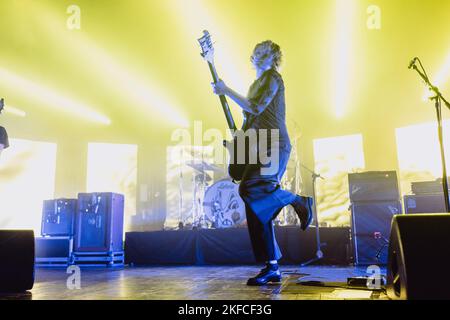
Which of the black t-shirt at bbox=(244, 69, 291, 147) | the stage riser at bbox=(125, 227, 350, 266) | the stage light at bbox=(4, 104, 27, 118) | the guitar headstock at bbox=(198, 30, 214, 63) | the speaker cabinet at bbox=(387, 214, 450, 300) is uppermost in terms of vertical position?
the stage light at bbox=(4, 104, 27, 118)

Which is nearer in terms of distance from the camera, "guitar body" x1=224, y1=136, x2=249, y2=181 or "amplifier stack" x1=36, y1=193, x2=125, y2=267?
"guitar body" x1=224, y1=136, x2=249, y2=181

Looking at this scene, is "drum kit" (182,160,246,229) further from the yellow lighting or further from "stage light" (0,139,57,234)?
"stage light" (0,139,57,234)

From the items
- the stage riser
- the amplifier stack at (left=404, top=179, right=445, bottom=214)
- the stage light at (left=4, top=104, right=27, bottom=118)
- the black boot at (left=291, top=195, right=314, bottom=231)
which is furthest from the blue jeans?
the stage light at (left=4, top=104, right=27, bottom=118)

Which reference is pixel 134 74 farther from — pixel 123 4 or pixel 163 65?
pixel 123 4

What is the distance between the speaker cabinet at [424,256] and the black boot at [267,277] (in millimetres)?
1124

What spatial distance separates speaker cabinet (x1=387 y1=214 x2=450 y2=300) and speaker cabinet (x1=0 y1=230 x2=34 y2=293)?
2229 millimetres

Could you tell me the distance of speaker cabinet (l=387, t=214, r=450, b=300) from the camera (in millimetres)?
1447

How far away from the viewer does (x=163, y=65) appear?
7.87m

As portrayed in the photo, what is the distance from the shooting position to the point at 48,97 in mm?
8328

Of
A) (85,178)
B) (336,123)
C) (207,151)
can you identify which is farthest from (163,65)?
(336,123)

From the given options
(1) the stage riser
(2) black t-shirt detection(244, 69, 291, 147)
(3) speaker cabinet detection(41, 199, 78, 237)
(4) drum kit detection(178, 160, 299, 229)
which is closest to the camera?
(2) black t-shirt detection(244, 69, 291, 147)

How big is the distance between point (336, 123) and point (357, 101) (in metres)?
0.67

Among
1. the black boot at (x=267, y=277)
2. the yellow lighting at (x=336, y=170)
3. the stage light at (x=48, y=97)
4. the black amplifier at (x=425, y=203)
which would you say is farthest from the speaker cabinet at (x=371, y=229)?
the stage light at (x=48, y=97)

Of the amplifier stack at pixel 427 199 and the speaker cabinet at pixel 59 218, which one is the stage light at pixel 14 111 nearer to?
the speaker cabinet at pixel 59 218
